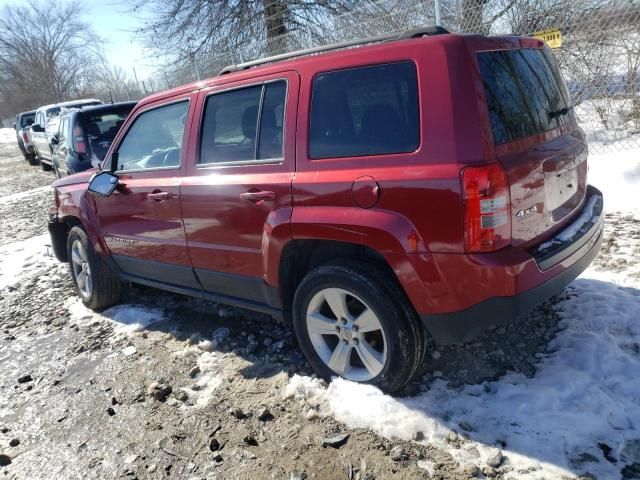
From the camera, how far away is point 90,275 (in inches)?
183

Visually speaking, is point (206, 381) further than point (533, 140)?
Yes

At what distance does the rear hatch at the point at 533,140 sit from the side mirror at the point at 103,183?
9.64ft

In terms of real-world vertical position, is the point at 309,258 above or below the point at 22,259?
above

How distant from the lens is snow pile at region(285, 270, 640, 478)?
227cm

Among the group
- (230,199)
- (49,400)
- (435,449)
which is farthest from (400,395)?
(49,400)

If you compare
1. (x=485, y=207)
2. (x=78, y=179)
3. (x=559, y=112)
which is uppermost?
(x=559, y=112)

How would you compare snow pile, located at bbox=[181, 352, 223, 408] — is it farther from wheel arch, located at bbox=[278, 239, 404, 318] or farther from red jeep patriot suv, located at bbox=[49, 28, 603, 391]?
wheel arch, located at bbox=[278, 239, 404, 318]

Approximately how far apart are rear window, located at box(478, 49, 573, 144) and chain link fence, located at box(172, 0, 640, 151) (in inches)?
162

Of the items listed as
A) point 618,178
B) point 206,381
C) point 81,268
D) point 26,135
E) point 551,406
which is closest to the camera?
point 551,406

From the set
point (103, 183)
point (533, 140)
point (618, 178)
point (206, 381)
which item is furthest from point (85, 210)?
point (618, 178)

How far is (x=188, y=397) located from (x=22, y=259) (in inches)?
186

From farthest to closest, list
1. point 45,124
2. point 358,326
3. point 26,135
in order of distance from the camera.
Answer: point 26,135 → point 45,124 → point 358,326

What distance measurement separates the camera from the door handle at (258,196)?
2.89m

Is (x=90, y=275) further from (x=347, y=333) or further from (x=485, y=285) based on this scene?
(x=485, y=285)
